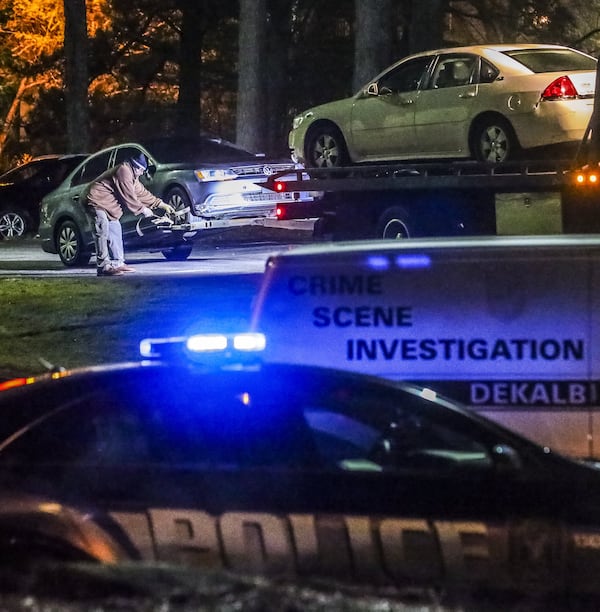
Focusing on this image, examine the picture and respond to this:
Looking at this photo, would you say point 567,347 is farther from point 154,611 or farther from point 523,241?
point 154,611

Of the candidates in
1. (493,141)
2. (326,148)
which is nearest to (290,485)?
(493,141)

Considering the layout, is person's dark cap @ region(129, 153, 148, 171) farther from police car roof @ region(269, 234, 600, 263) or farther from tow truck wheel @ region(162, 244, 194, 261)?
police car roof @ region(269, 234, 600, 263)

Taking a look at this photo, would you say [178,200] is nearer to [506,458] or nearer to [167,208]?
[167,208]

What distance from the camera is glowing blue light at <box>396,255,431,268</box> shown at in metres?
6.41

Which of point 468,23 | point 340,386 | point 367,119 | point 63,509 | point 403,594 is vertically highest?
point 468,23

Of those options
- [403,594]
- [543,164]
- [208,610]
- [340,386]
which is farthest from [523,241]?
[543,164]

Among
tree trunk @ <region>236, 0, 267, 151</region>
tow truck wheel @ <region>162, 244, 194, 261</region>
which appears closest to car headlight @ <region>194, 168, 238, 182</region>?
tow truck wheel @ <region>162, 244, 194, 261</region>

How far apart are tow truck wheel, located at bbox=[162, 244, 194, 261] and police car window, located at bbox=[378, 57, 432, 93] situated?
20.7ft

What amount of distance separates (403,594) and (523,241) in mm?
2504

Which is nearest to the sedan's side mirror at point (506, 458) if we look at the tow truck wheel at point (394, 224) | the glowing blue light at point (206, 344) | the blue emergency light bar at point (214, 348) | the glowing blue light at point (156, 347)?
the blue emergency light bar at point (214, 348)

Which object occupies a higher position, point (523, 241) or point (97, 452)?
point (523, 241)

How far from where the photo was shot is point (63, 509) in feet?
15.6

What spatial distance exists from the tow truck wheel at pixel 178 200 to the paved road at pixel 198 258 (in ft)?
2.67

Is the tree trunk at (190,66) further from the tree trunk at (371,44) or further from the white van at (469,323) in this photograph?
the white van at (469,323)
